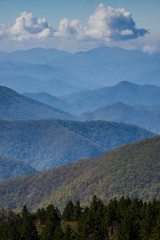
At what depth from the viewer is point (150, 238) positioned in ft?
168

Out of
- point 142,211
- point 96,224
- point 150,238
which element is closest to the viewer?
point 150,238

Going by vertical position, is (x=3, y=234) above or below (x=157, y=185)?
below

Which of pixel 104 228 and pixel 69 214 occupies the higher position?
pixel 69 214

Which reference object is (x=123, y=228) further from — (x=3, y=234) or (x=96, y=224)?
(x=3, y=234)

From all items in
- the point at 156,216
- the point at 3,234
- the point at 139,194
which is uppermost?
the point at 139,194

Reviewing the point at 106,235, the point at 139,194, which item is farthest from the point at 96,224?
the point at 139,194

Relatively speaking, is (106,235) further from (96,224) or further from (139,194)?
(139,194)

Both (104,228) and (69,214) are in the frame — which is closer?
(104,228)

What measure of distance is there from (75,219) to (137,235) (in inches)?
885

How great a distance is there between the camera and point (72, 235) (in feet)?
196

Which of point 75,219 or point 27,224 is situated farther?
point 75,219

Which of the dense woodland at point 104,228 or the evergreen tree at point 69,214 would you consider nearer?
the dense woodland at point 104,228

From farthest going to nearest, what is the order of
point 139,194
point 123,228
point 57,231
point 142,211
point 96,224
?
point 139,194, point 142,211, point 96,224, point 57,231, point 123,228

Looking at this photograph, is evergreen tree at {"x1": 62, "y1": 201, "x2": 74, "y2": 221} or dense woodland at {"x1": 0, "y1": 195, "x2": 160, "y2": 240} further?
evergreen tree at {"x1": 62, "y1": 201, "x2": 74, "y2": 221}
